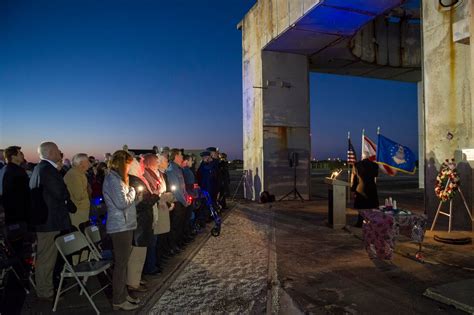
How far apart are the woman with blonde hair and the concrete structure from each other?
8.01m

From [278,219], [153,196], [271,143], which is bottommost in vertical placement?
[278,219]

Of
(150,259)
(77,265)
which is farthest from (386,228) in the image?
(77,265)

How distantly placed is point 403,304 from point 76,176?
4945mm

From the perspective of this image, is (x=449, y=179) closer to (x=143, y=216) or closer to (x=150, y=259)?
(x=150, y=259)

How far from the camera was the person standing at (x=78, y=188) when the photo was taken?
5.49 m

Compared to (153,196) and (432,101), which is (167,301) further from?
(432,101)

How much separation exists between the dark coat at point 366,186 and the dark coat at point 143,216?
585 cm

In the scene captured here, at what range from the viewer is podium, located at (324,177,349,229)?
8836 mm

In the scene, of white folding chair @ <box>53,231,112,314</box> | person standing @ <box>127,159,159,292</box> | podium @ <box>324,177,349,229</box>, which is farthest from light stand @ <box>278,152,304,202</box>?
white folding chair @ <box>53,231,112,314</box>

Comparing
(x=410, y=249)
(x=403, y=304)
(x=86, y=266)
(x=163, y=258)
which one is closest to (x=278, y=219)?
(x=410, y=249)

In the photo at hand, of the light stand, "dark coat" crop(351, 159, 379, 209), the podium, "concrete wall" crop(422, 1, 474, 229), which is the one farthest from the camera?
the light stand

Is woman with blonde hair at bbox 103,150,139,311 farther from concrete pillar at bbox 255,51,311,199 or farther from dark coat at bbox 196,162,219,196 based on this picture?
concrete pillar at bbox 255,51,311,199

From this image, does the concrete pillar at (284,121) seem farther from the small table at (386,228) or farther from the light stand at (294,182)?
the small table at (386,228)

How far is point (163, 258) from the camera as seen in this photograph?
6172mm
